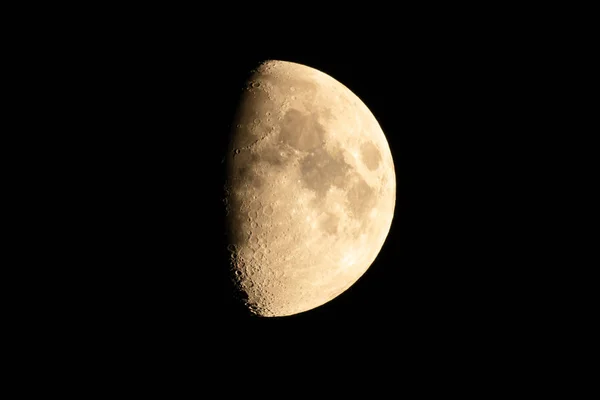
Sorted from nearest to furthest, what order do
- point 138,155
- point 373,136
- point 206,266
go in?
point 138,155
point 206,266
point 373,136

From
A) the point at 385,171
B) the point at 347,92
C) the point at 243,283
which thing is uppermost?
the point at 347,92

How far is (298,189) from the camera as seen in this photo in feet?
9.91

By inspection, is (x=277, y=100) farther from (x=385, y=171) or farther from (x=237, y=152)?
(x=385, y=171)

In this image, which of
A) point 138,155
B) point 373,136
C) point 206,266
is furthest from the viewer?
point 373,136

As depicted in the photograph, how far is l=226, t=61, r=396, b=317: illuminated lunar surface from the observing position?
3.02 meters

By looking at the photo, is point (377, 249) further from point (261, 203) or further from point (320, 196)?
point (261, 203)

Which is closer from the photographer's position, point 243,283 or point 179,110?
point 179,110

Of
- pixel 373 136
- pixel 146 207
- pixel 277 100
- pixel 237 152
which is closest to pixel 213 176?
pixel 237 152

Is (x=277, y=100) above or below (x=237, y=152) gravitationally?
above

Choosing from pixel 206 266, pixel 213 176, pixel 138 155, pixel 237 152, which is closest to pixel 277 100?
pixel 237 152

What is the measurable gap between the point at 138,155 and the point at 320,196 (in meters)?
1.21

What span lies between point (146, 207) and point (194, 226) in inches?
13.0

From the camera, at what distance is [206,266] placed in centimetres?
318

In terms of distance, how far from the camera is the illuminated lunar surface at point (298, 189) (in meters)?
3.02
